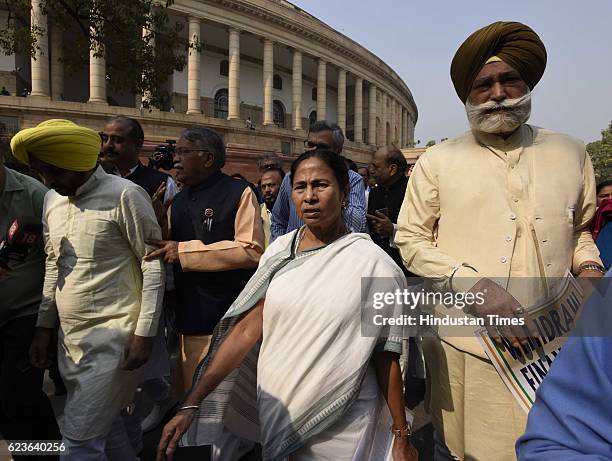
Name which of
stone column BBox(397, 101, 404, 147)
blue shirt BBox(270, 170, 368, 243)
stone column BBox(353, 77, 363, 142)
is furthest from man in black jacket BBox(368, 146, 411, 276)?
stone column BBox(397, 101, 404, 147)

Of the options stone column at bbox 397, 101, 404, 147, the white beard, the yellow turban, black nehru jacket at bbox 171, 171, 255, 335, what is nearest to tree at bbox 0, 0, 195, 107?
the yellow turban

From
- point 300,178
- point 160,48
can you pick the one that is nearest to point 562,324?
point 300,178

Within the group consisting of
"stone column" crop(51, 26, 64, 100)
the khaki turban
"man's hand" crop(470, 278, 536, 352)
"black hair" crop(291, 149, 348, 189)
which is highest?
"stone column" crop(51, 26, 64, 100)

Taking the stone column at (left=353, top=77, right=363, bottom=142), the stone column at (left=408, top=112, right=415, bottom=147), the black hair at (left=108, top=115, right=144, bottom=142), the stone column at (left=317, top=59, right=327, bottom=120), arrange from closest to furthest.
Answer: the black hair at (left=108, top=115, right=144, bottom=142) → the stone column at (left=317, top=59, right=327, bottom=120) → the stone column at (left=353, top=77, right=363, bottom=142) → the stone column at (left=408, top=112, right=415, bottom=147)

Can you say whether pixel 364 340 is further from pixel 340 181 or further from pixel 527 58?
pixel 527 58

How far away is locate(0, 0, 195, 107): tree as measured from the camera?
23.5 ft

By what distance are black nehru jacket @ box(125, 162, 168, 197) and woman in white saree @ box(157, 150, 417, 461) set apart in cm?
218

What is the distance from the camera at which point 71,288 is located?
7.67 ft

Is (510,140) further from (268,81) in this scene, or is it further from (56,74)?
(268,81)

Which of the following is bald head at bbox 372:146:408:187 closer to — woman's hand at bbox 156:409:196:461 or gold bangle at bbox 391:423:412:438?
gold bangle at bbox 391:423:412:438

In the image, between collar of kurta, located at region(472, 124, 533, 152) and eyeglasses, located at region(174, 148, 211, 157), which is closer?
collar of kurta, located at region(472, 124, 533, 152)

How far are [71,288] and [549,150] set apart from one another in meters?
2.53

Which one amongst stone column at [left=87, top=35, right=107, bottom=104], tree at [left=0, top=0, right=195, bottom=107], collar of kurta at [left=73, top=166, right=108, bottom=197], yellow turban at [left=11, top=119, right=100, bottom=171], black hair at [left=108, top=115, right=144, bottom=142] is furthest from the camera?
stone column at [left=87, top=35, right=107, bottom=104]

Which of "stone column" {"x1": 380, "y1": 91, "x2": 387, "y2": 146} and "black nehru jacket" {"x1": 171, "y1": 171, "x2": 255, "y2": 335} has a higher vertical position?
"stone column" {"x1": 380, "y1": 91, "x2": 387, "y2": 146}
